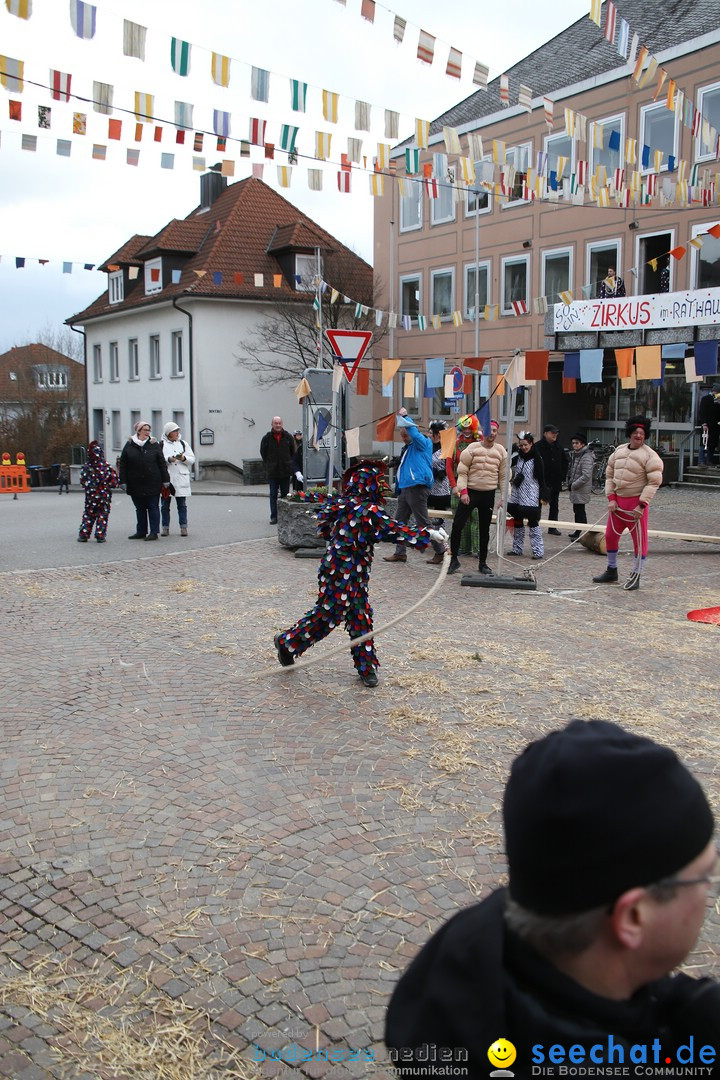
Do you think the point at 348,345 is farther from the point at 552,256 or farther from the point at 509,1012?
the point at 552,256

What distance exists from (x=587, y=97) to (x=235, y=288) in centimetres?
1616

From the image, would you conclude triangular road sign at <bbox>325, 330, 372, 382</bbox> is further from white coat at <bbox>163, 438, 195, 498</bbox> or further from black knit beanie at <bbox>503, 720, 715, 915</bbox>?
black knit beanie at <bbox>503, 720, 715, 915</bbox>

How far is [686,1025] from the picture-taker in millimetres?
1459

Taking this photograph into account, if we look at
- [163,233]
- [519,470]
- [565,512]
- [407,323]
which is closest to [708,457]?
[565,512]

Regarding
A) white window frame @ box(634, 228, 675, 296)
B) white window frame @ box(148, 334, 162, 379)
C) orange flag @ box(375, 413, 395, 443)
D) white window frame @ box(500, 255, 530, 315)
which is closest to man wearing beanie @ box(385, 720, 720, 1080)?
orange flag @ box(375, 413, 395, 443)

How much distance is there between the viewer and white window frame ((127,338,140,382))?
43031 millimetres

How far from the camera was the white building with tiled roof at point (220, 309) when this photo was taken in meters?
37.4

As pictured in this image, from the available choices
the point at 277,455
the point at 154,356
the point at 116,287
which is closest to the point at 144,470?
the point at 277,455

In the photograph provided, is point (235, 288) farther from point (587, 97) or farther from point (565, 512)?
point (565, 512)

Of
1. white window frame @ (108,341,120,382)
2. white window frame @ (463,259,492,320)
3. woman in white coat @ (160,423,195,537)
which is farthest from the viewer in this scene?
white window frame @ (108,341,120,382)

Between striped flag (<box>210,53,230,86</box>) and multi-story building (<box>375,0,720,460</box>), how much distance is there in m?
10.7

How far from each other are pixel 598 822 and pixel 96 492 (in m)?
14.5

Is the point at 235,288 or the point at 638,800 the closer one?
the point at 638,800

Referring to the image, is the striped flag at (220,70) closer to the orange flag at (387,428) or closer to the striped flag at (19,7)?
the striped flag at (19,7)
